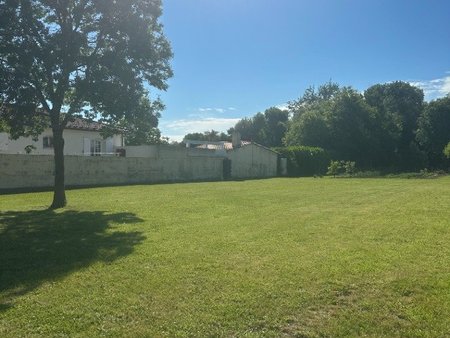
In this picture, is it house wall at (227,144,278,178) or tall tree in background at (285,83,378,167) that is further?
tall tree in background at (285,83,378,167)

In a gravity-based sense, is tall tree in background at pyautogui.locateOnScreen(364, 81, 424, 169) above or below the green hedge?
above

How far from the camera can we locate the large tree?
14.2m

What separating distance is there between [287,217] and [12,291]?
817 cm

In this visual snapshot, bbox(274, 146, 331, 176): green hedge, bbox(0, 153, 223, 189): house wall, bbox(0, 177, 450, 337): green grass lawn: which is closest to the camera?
bbox(0, 177, 450, 337): green grass lawn

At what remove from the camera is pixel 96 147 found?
40781mm

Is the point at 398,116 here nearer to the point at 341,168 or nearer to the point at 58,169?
the point at 341,168

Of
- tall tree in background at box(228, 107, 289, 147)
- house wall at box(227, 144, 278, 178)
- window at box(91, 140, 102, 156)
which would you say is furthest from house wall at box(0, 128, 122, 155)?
tall tree in background at box(228, 107, 289, 147)

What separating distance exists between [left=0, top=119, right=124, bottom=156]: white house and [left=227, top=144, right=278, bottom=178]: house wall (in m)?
12.0

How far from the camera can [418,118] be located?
61.8m

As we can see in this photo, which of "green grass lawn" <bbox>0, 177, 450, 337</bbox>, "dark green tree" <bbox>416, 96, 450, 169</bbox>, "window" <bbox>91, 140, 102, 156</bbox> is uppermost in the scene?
"dark green tree" <bbox>416, 96, 450, 169</bbox>

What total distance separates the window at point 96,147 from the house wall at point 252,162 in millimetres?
12638

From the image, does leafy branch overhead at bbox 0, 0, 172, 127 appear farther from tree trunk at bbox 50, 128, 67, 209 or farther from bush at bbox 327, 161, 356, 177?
bush at bbox 327, 161, 356, 177

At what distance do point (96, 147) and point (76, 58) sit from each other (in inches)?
1059

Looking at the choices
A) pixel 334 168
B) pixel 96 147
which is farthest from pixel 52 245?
pixel 334 168
